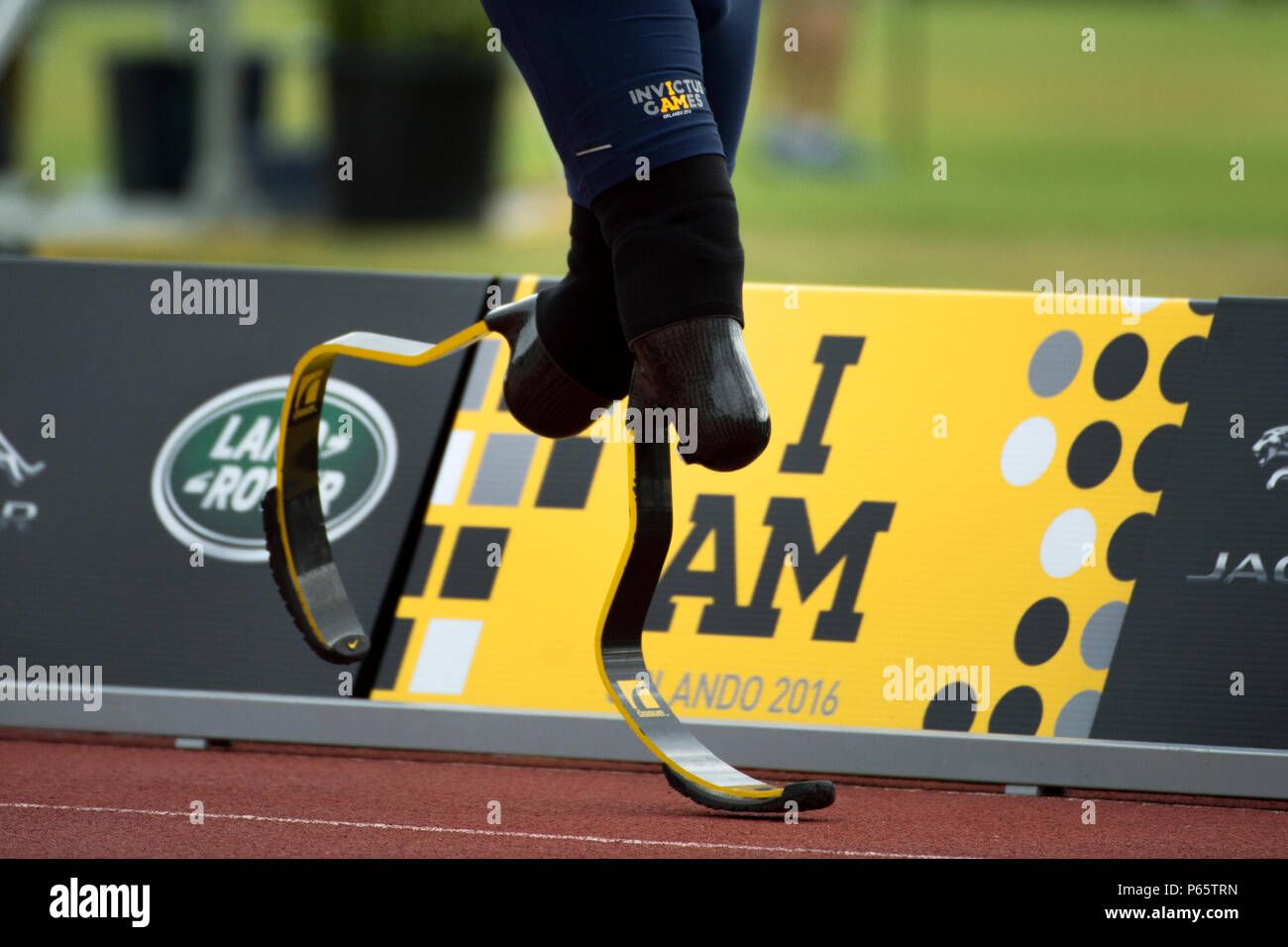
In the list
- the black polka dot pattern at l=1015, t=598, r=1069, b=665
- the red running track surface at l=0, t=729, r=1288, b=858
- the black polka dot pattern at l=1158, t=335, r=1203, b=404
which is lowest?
the red running track surface at l=0, t=729, r=1288, b=858

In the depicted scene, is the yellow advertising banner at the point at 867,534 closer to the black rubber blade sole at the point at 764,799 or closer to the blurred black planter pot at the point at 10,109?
the black rubber blade sole at the point at 764,799

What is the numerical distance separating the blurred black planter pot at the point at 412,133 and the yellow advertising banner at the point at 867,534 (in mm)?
5944

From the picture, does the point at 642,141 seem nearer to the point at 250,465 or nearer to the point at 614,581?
the point at 614,581

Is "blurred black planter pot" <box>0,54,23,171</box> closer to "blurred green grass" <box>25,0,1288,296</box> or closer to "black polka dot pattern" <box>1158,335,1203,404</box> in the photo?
"blurred green grass" <box>25,0,1288,296</box>

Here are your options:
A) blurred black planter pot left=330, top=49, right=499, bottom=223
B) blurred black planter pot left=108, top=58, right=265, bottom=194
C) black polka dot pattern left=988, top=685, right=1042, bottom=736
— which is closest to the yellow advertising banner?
black polka dot pattern left=988, top=685, right=1042, bottom=736

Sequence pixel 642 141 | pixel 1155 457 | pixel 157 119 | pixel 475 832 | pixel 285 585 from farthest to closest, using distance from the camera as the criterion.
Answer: pixel 157 119, pixel 1155 457, pixel 285 585, pixel 475 832, pixel 642 141

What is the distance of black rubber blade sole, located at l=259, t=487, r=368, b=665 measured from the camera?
2633 mm

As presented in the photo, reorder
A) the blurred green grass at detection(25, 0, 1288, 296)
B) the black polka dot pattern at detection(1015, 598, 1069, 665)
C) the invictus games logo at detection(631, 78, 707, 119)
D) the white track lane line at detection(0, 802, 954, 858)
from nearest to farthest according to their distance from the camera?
the invictus games logo at detection(631, 78, 707, 119) < the white track lane line at detection(0, 802, 954, 858) < the black polka dot pattern at detection(1015, 598, 1069, 665) < the blurred green grass at detection(25, 0, 1288, 296)

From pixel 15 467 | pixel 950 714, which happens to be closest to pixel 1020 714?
pixel 950 714

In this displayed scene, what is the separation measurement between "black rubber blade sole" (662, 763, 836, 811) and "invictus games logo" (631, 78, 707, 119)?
86cm

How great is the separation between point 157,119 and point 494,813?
754 centimetres

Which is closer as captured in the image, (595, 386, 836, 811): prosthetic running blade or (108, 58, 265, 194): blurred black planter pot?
(595, 386, 836, 811): prosthetic running blade

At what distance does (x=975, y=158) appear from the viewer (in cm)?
1246

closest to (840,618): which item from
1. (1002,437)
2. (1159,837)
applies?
(1002,437)
